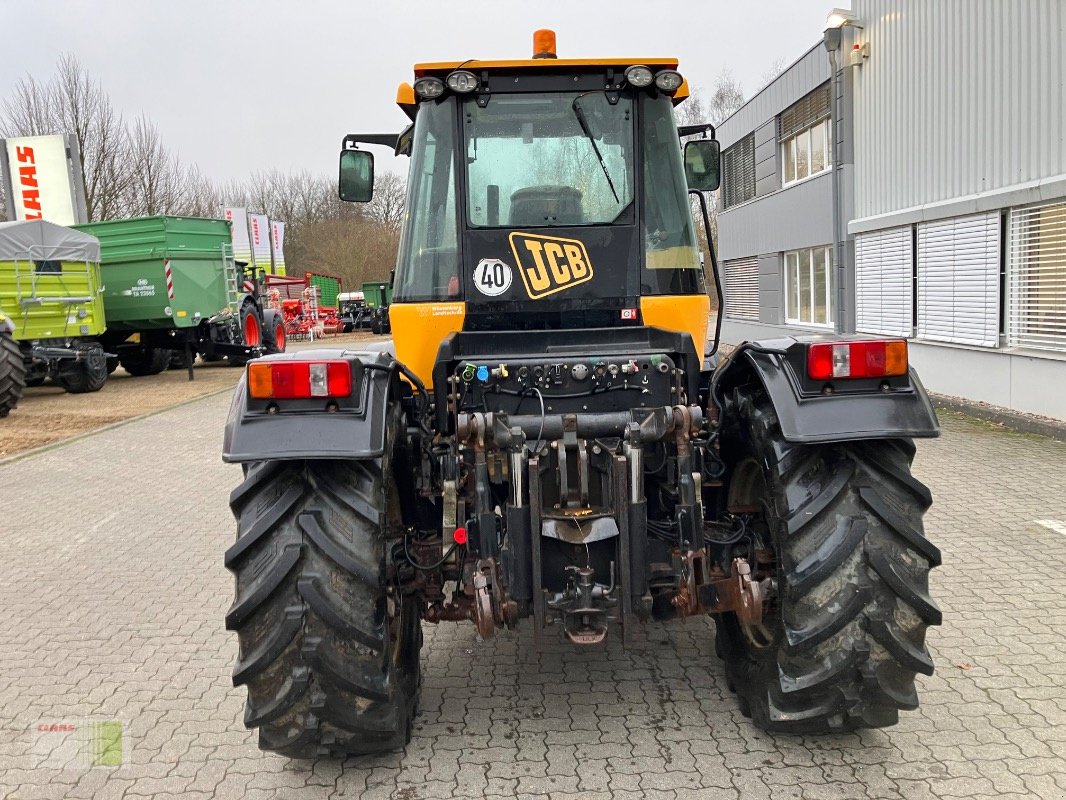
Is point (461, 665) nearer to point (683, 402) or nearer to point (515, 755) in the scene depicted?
point (515, 755)

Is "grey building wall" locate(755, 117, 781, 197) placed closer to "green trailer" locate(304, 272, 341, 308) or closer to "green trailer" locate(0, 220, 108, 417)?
"green trailer" locate(0, 220, 108, 417)

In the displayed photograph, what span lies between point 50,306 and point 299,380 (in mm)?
14078

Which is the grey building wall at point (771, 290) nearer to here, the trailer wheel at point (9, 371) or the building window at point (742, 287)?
the building window at point (742, 287)

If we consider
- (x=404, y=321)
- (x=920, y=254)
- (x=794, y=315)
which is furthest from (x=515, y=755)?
(x=794, y=315)

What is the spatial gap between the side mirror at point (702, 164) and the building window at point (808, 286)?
13.4 m

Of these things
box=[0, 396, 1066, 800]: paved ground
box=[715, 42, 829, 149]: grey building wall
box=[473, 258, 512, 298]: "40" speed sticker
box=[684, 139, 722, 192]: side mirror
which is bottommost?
box=[0, 396, 1066, 800]: paved ground

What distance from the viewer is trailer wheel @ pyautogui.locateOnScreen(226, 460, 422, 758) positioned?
294 cm

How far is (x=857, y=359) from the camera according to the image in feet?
10.0

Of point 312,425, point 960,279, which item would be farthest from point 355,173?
point 960,279

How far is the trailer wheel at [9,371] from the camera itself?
12.8 meters

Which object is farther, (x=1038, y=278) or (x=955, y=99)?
(x=955, y=99)

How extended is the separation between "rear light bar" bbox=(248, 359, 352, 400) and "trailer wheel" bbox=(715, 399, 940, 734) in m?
1.49

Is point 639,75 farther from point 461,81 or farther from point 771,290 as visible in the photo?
point 771,290

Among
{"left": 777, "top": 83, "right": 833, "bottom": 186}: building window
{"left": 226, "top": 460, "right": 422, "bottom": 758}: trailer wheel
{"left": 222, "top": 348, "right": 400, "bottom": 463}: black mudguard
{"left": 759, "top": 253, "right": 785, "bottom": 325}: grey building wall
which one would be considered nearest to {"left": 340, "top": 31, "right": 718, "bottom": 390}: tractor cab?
{"left": 222, "top": 348, "right": 400, "bottom": 463}: black mudguard
